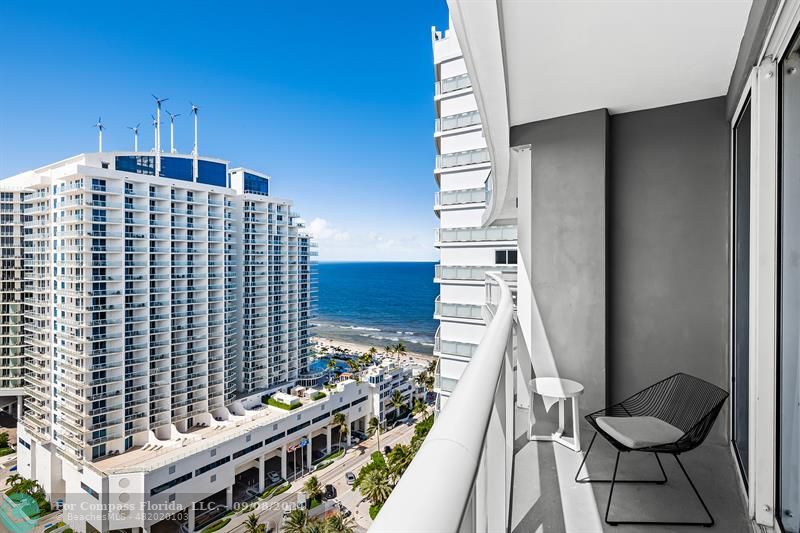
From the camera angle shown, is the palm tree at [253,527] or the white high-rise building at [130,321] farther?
the white high-rise building at [130,321]

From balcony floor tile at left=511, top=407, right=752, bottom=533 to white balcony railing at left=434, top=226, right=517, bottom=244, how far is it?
36.0 ft

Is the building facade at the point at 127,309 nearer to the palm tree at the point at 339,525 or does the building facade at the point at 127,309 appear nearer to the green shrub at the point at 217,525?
the green shrub at the point at 217,525

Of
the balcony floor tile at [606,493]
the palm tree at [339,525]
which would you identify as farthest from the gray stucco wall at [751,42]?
the palm tree at [339,525]

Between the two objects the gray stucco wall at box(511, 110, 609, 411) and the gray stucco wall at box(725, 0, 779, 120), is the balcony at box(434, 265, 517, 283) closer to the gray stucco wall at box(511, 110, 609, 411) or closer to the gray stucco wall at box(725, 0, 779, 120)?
the gray stucco wall at box(511, 110, 609, 411)

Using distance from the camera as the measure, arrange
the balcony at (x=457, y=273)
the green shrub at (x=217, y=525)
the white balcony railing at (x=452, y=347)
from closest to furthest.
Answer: the white balcony railing at (x=452, y=347) → the balcony at (x=457, y=273) → the green shrub at (x=217, y=525)

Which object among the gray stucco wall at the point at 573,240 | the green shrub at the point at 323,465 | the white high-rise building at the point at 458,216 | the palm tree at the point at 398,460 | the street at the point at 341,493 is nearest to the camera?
the gray stucco wall at the point at 573,240

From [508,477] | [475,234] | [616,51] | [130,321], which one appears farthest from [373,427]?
[616,51]

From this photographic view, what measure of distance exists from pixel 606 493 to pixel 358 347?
44.0m

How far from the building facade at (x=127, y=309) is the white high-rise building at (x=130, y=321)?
2.6 inches

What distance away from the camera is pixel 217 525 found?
1844 centimetres

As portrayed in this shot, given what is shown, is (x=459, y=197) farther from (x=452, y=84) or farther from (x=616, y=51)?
(x=616, y=51)

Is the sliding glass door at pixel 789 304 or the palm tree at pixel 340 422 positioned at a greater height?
the sliding glass door at pixel 789 304

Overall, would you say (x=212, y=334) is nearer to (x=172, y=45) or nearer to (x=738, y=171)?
(x=738, y=171)

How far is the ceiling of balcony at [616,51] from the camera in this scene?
212 cm
